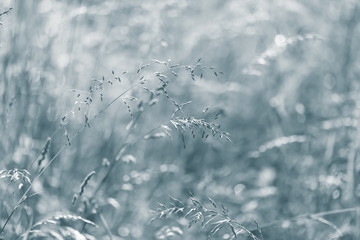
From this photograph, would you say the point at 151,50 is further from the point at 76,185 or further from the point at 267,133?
the point at 267,133

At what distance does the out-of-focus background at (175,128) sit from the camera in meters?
2.04

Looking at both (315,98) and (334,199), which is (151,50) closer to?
(334,199)

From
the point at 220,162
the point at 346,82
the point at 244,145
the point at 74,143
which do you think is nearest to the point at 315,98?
the point at 346,82

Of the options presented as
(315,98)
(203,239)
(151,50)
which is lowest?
(315,98)

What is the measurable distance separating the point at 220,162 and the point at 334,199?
Answer: 27.0 inches

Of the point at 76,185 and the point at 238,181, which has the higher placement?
the point at 76,185

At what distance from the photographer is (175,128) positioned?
9.31 feet

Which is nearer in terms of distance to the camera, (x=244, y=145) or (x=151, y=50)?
(x=151, y=50)

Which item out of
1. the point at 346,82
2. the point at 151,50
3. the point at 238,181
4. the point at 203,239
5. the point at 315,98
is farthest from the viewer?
the point at 315,98

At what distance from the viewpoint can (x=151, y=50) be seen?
7.69 feet

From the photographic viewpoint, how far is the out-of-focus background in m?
2.04

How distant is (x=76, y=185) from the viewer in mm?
2271

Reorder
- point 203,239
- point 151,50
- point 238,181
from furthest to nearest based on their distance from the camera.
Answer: point 238,181
point 151,50
point 203,239

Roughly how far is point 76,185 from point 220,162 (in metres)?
0.77
